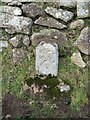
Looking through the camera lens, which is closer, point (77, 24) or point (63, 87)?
point (63, 87)

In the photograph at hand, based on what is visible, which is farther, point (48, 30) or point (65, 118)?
point (48, 30)

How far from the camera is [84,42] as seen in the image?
4.95 metres

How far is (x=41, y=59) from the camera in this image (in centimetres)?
493

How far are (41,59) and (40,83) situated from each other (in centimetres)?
31

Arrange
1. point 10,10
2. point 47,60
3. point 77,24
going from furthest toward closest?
point 10,10
point 77,24
point 47,60

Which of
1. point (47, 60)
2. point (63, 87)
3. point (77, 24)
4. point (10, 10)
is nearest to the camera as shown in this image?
point (63, 87)

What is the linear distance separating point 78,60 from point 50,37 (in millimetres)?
476

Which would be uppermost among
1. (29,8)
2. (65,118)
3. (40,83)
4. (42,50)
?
(29,8)

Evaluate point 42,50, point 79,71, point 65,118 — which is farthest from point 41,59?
point 65,118

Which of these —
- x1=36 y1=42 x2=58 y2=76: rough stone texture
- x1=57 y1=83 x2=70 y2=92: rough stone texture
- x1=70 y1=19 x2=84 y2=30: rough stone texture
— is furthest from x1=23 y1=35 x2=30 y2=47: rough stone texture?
x1=57 y1=83 x2=70 y2=92: rough stone texture

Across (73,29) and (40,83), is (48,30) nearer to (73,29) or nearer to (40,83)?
(73,29)

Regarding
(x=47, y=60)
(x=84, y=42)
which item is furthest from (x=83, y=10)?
A: (x=47, y=60)

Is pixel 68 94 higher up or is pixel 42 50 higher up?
pixel 42 50

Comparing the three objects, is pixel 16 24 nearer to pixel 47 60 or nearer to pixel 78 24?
pixel 47 60
